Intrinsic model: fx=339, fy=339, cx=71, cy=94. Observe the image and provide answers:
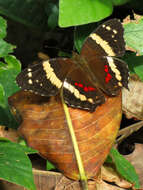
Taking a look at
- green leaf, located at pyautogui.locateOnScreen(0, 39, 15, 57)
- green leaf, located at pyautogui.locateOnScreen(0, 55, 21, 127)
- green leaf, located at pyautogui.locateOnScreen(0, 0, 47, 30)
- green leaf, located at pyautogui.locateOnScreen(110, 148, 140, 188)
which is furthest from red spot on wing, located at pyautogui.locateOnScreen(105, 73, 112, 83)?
green leaf, located at pyautogui.locateOnScreen(0, 0, 47, 30)

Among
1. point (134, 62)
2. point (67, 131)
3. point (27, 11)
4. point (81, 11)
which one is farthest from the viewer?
point (27, 11)

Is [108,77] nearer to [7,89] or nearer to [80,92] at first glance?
[80,92]

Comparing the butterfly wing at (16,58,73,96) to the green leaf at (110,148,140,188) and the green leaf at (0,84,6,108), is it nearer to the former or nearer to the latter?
the green leaf at (0,84,6,108)

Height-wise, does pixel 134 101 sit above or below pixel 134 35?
below

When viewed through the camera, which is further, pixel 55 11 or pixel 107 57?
pixel 55 11

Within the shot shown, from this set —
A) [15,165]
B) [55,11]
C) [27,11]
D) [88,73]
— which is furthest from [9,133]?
[27,11]

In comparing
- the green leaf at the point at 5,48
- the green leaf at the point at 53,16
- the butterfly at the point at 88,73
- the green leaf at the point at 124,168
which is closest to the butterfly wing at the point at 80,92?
the butterfly at the point at 88,73

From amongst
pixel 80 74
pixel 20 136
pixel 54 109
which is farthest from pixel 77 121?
pixel 20 136

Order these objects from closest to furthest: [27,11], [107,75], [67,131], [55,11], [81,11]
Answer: [67,131] → [107,75] → [81,11] → [55,11] → [27,11]
